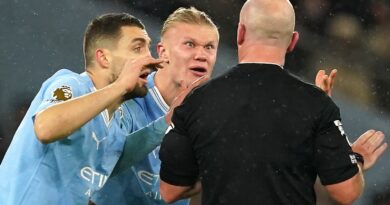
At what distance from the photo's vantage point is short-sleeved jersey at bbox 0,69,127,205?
295 centimetres

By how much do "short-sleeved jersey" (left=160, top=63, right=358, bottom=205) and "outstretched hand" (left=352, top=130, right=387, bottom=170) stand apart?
402 mm

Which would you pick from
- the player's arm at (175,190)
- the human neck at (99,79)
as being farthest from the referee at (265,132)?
the human neck at (99,79)

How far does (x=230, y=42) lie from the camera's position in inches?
255

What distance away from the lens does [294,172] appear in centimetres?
232

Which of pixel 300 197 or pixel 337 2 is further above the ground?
pixel 300 197

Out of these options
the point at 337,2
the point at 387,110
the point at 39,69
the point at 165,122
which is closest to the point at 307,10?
the point at 337,2

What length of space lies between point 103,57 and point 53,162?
1.67ft

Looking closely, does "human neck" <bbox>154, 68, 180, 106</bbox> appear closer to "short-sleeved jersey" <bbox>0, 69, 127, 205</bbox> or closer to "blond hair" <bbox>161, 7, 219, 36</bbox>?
"blond hair" <bbox>161, 7, 219, 36</bbox>

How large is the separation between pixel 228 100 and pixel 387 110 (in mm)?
4452

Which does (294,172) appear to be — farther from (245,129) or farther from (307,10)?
(307,10)

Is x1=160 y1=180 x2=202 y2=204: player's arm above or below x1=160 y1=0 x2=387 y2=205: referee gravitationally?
below

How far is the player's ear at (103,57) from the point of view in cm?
326

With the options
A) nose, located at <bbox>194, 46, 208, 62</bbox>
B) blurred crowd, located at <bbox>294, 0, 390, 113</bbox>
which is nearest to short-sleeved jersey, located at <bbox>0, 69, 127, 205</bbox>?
nose, located at <bbox>194, 46, 208, 62</bbox>

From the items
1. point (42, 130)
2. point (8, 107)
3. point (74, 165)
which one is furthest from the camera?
point (8, 107)
